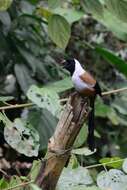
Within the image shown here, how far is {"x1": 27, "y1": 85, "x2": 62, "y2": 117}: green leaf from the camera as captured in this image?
63.9 inches

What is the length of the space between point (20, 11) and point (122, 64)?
0.51m

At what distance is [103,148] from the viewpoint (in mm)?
2916

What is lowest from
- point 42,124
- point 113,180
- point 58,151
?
point 42,124

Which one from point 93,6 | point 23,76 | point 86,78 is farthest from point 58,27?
point 23,76

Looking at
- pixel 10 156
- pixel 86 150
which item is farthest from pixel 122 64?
pixel 86 150

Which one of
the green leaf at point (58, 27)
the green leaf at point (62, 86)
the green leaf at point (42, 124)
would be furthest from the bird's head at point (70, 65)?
the green leaf at point (42, 124)

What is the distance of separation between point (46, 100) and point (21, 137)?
261mm

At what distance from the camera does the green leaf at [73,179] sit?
1.27 metres

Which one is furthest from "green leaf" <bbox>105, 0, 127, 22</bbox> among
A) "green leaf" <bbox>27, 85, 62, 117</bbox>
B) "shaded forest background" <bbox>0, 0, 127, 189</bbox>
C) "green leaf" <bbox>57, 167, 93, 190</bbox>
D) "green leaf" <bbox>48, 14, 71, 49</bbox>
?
"green leaf" <bbox>57, 167, 93, 190</bbox>

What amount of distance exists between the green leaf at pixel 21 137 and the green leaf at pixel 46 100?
0.18 metres

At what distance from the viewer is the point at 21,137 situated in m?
1.42

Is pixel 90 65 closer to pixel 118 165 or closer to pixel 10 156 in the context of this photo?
pixel 10 156

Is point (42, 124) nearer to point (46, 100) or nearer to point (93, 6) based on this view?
point (46, 100)

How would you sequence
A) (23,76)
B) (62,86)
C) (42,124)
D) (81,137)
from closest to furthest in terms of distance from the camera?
Result: (81,137) → (62,86) → (42,124) → (23,76)
